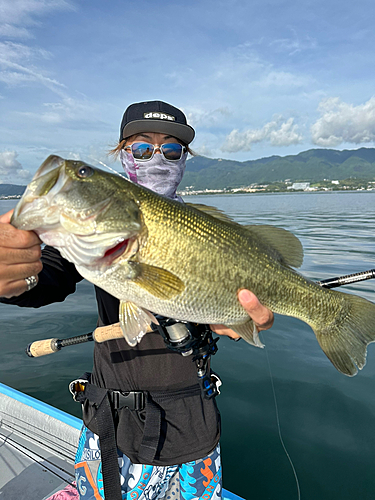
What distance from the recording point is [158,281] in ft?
6.55

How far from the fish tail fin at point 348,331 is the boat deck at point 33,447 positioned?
3419mm

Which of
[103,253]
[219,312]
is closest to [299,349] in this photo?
[219,312]

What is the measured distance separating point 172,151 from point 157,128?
0.92ft

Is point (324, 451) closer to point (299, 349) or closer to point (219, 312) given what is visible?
point (299, 349)

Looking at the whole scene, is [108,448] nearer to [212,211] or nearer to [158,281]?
[158,281]

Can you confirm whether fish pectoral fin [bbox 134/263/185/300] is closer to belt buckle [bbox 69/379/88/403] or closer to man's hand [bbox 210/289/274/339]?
man's hand [bbox 210/289/274/339]

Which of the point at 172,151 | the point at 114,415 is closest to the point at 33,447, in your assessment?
the point at 114,415

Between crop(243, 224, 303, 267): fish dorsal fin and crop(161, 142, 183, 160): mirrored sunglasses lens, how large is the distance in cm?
118

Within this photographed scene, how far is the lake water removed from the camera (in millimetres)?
4207

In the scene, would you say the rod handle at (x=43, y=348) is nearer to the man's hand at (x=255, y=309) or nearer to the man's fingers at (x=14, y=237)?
the man's fingers at (x=14, y=237)

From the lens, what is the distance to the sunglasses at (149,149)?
3.21 meters

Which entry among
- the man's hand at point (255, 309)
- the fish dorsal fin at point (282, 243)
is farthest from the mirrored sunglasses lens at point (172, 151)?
the man's hand at point (255, 309)

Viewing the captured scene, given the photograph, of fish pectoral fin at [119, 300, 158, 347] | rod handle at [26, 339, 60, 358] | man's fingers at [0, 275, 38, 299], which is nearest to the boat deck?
rod handle at [26, 339, 60, 358]

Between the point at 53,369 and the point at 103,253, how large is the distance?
20.1ft
